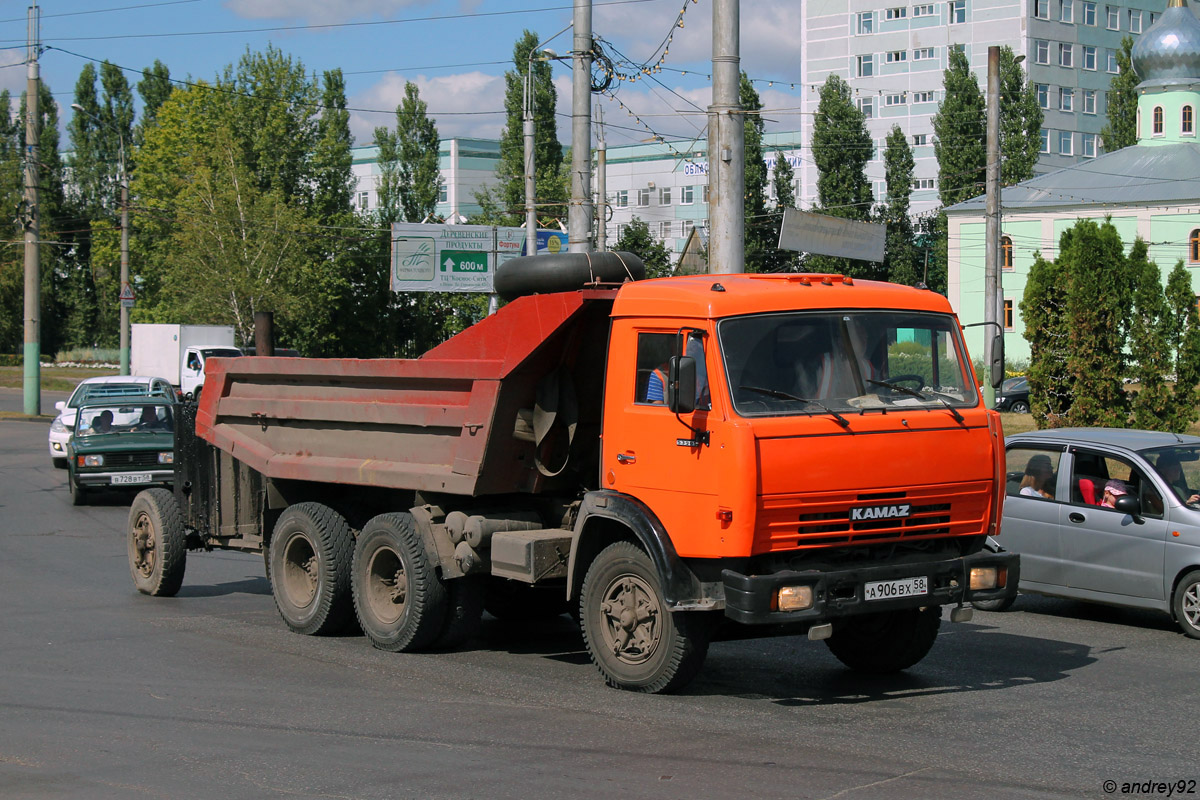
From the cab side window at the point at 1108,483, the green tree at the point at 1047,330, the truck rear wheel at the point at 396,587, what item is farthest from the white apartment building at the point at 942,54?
the truck rear wheel at the point at 396,587

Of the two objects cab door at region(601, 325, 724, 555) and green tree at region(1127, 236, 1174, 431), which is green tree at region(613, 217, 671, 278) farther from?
cab door at region(601, 325, 724, 555)

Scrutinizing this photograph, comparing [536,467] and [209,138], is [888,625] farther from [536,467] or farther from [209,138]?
[209,138]

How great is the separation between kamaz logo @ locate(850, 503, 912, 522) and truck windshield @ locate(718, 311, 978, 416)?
57 cm

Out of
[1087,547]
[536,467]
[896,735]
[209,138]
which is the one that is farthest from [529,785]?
[209,138]

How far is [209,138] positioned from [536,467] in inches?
2394

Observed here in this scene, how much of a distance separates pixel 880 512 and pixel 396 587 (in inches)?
152

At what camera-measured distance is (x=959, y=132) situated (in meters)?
69.2

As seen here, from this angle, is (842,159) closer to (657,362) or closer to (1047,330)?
(1047,330)

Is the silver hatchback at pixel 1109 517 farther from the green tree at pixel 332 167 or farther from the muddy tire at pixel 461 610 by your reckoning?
the green tree at pixel 332 167

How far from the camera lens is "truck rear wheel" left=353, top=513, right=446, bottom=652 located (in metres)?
9.02

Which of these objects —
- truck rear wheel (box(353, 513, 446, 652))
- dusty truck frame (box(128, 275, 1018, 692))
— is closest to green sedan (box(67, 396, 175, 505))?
dusty truck frame (box(128, 275, 1018, 692))

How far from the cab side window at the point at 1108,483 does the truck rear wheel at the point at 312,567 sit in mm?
6122

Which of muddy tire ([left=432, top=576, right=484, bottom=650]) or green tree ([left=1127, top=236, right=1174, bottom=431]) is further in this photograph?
green tree ([left=1127, top=236, right=1174, bottom=431])

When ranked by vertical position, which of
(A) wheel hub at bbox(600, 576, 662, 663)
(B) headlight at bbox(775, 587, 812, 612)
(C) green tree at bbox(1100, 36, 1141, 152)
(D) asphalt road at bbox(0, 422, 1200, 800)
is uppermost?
(C) green tree at bbox(1100, 36, 1141, 152)
